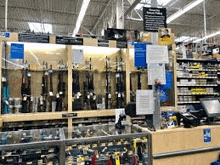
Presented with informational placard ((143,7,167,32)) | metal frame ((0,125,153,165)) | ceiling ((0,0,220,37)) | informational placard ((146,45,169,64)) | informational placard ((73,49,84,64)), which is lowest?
metal frame ((0,125,153,165))

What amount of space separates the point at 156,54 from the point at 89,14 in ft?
22.1

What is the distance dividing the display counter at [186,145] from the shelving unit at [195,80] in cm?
305

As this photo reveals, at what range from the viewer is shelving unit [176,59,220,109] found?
5.08 meters

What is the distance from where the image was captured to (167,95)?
4344 millimetres

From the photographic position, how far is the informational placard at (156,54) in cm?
210

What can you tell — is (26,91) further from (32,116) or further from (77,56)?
(77,56)

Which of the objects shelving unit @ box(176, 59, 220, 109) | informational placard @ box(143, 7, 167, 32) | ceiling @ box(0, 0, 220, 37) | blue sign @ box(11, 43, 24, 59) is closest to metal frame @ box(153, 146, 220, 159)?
informational placard @ box(143, 7, 167, 32)

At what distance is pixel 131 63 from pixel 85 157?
9.22 ft

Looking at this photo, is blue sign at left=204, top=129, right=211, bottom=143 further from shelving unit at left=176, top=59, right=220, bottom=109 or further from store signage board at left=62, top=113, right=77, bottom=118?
shelving unit at left=176, top=59, right=220, bottom=109

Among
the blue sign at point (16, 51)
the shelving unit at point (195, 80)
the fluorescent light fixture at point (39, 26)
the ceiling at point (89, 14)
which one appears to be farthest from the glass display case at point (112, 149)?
the fluorescent light fixture at point (39, 26)

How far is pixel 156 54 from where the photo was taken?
211cm

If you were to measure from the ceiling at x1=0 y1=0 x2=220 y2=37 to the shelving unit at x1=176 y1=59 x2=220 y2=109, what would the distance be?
95.3 inches

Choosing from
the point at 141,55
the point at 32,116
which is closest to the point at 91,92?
the point at 32,116

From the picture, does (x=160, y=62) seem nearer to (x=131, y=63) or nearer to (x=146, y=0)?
(x=131, y=63)
